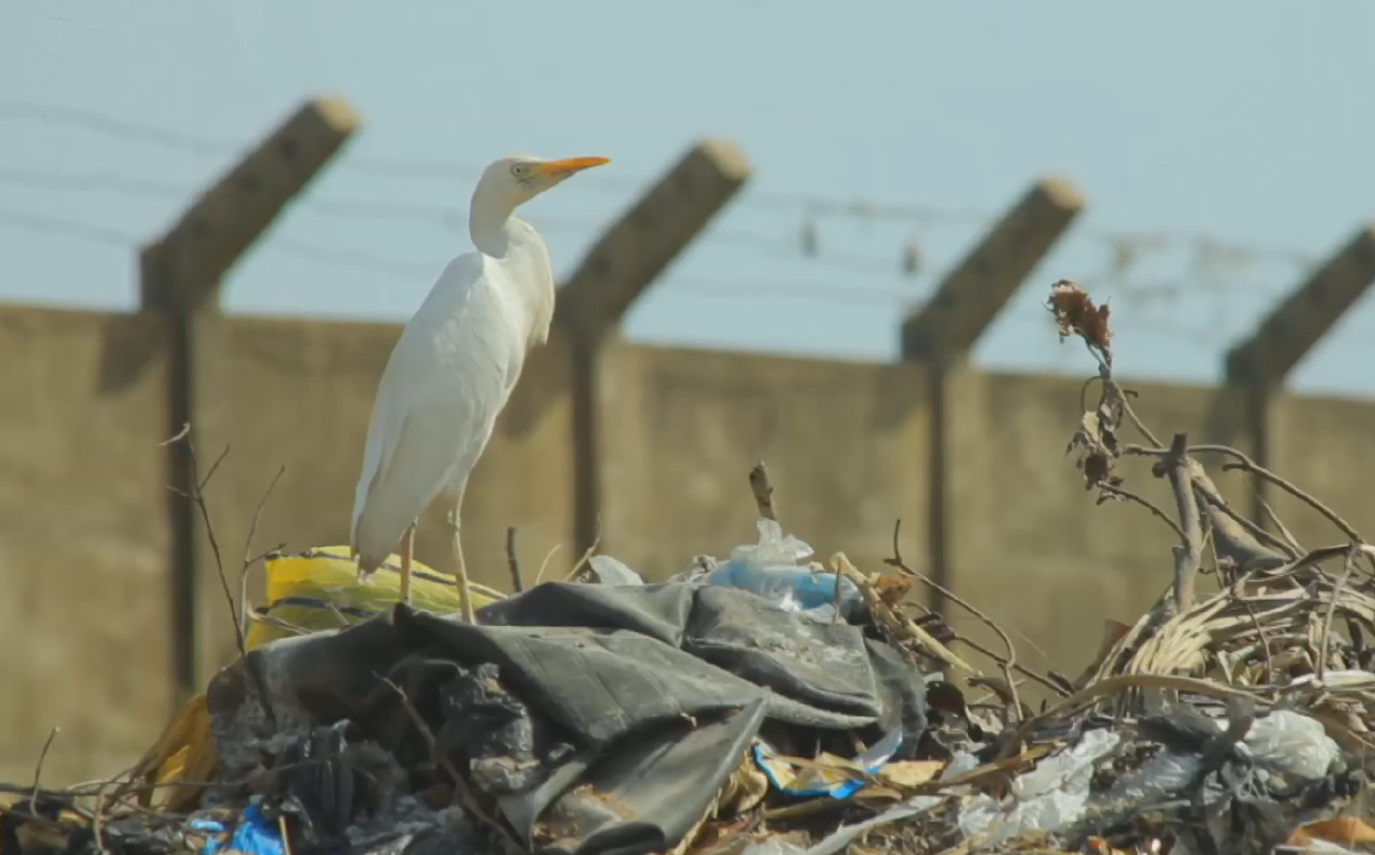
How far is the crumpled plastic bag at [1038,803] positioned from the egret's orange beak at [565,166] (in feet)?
8.70

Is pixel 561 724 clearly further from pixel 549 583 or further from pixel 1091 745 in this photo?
pixel 1091 745

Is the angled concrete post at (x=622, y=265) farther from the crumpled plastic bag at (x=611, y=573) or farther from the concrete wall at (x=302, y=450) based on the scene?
the crumpled plastic bag at (x=611, y=573)

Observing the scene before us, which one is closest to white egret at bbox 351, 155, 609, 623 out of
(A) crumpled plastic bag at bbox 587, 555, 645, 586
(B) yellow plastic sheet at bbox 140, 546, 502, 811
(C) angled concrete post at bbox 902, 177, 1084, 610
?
(B) yellow plastic sheet at bbox 140, 546, 502, 811

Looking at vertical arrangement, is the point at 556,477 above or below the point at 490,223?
below

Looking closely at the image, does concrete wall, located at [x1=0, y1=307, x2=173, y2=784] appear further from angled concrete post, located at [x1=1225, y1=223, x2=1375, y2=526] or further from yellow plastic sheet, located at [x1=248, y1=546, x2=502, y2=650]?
angled concrete post, located at [x1=1225, y1=223, x2=1375, y2=526]

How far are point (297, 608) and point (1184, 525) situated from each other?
1.70m

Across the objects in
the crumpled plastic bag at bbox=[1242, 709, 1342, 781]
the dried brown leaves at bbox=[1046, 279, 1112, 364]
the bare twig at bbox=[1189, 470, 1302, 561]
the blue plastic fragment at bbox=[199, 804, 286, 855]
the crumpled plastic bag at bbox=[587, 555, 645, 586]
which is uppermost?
the dried brown leaves at bbox=[1046, 279, 1112, 364]

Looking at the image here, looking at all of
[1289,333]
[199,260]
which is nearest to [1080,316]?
[199,260]

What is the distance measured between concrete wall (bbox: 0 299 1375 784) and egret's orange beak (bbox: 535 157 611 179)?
5.67ft

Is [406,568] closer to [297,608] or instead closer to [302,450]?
[297,608]

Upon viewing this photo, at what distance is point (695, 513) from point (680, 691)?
5.13 m

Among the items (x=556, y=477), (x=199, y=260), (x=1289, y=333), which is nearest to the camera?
(x=199, y=260)

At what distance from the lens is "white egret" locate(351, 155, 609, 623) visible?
18.4ft

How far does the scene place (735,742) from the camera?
11.3ft
